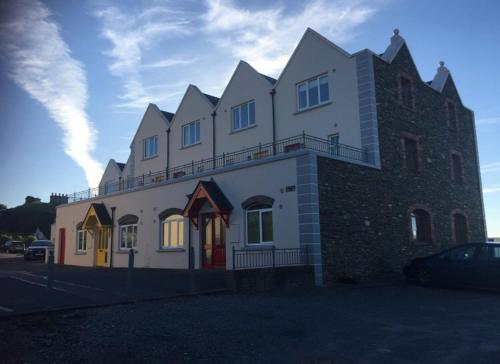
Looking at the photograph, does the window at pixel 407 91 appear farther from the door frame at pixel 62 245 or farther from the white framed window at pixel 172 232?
the door frame at pixel 62 245

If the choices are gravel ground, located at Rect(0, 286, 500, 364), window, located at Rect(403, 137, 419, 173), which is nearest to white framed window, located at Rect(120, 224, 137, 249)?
gravel ground, located at Rect(0, 286, 500, 364)

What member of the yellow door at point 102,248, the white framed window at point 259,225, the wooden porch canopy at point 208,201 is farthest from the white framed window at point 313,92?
the yellow door at point 102,248

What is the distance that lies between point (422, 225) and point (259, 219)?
355 inches

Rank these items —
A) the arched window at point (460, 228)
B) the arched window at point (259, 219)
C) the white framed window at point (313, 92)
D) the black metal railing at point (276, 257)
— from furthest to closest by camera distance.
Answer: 1. the arched window at point (460, 228)
2. the white framed window at point (313, 92)
3. the arched window at point (259, 219)
4. the black metal railing at point (276, 257)

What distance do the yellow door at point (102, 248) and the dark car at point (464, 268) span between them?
17.4 metres

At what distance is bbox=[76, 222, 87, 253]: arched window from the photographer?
27.9 meters

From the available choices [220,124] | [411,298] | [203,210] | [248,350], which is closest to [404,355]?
[248,350]

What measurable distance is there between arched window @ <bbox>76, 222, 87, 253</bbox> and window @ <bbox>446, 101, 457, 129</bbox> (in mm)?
23066

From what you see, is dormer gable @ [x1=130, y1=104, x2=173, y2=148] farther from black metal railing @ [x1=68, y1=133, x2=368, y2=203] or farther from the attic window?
the attic window

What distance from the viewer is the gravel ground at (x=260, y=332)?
20.6ft

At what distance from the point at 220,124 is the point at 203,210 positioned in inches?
263

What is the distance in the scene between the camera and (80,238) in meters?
28.5

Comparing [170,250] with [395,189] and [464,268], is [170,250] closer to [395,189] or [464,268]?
[395,189]

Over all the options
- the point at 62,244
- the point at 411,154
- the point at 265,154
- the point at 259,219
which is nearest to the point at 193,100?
the point at 265,154
